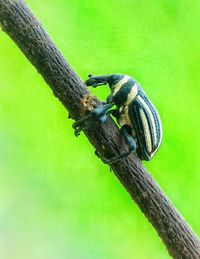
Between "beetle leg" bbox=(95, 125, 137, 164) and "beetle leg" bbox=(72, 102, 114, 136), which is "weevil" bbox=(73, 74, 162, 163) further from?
"beetle leg" bbox=(72, 102, 114, 136)

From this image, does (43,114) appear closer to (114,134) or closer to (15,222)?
(15,222)

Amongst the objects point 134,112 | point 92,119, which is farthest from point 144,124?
point 92,119

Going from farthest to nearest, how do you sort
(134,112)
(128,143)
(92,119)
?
(134,112) → (128,143) → (92,119)

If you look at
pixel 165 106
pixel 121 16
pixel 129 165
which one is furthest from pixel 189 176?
pixel 129 165

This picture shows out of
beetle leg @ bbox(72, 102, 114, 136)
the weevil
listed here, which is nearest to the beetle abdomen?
the weevil

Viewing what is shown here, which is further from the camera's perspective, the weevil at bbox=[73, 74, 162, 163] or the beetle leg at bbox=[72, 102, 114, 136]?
the weevil at bbox=[73, 74, 162, 163]

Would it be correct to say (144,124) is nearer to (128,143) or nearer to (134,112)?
(134,112)

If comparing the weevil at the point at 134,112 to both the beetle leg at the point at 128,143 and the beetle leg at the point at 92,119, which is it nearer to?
the beetle leg at the point at 128,143

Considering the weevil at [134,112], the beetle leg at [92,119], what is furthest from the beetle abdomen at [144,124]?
the beetle leg at [92,119]

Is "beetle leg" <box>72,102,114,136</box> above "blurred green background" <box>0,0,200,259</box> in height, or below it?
below
